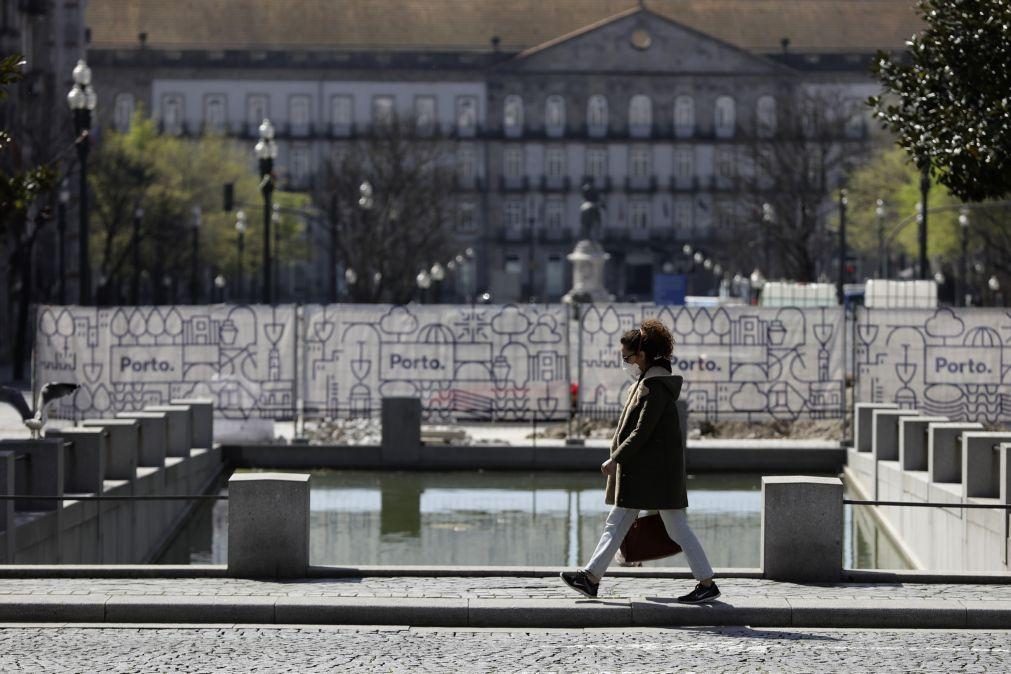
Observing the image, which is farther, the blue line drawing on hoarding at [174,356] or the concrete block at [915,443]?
the blue line drawing on hoarding at [174,356]

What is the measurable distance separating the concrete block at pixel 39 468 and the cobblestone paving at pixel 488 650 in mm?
5171

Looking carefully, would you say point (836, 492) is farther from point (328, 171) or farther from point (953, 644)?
point (328, 171)

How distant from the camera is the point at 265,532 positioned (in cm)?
1482

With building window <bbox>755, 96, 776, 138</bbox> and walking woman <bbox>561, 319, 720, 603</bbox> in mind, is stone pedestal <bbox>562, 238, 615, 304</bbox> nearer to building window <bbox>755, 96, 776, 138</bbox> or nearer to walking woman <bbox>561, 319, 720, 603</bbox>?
walking woman <bbox>561, 319, 720, 603</bbox>

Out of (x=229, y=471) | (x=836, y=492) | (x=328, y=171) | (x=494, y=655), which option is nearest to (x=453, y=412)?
(x=229, y=471)

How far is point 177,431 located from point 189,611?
13.5 meters

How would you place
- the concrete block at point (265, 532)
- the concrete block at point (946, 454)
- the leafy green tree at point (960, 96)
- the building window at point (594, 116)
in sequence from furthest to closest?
the building window at point (594, 116)
the concrete block at point (946, 454)
the leafy green tree at point (960, 96)
the concrete block at point (265, 532)

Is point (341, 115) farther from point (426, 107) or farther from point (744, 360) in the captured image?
point (744, 360)

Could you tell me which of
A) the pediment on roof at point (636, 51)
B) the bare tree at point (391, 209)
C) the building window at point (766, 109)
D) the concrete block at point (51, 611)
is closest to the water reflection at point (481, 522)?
the concrete block at point (51, 611)

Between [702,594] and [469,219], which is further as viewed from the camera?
[469,219]

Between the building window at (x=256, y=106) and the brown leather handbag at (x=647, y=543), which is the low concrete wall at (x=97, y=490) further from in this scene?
the building window at (x=256, y=106)

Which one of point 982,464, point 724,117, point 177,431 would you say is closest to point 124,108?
point 724,117

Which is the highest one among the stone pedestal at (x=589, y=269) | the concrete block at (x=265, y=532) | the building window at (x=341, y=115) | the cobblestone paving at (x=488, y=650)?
the building window at (x=341, y=115)

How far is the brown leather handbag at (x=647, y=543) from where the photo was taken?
13.9 m
